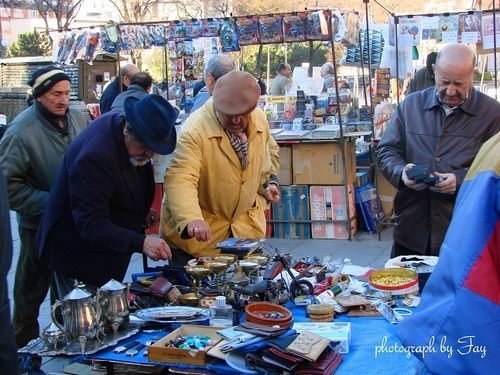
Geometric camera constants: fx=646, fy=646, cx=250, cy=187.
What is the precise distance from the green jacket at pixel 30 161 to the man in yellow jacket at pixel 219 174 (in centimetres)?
78

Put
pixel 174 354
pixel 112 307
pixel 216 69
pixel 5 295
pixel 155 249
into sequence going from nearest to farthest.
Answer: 1. pixel 174 354
2. pixel 5 295
3. pixel 112 307
4. pixel 155 249
5. pixel 216 69

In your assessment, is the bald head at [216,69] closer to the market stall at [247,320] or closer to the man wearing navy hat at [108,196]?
the man wearing navy hat at [108,196]

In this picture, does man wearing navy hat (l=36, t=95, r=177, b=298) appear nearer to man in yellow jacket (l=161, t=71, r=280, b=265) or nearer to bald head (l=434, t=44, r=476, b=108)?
man in yellow jacket (l=161, t=71, r=280, b=265)

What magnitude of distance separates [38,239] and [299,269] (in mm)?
1329

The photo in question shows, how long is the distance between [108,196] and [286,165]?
4.57 m

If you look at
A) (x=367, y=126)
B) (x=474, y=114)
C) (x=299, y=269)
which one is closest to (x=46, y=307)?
(x=299, y=269)

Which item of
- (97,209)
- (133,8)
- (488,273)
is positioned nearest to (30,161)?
(97,209)

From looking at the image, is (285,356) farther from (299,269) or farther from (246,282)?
(299,269)

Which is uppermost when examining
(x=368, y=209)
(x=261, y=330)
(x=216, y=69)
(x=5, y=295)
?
(x=216, y=69)

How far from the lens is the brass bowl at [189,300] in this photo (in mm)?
2744

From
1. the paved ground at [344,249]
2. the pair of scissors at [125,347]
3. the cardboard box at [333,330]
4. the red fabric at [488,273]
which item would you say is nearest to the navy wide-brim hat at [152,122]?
the pair of scissors at [125,347]

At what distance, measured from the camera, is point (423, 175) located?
128 inches

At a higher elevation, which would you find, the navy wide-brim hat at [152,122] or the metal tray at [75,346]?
→ the navy wide-brim hat at [152,122]

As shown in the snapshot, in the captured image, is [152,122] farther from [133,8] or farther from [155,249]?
[133,8]
